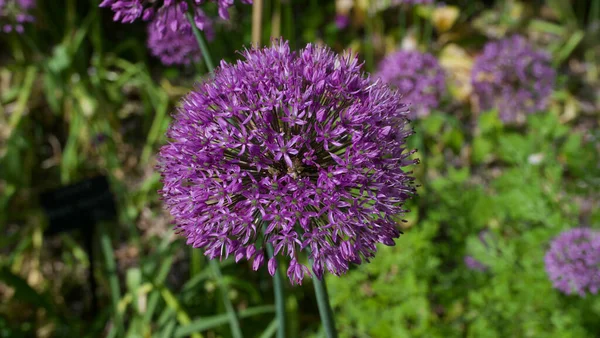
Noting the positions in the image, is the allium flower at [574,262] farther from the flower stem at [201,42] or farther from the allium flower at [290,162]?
the flower stem at [201,42]

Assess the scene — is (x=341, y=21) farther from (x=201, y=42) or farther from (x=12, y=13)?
(x=201, y=42)

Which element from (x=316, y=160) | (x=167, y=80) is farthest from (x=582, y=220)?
(x=167, y=80)

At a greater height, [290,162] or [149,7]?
[149,7]

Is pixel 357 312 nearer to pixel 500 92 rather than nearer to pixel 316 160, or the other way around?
pixel 316 160

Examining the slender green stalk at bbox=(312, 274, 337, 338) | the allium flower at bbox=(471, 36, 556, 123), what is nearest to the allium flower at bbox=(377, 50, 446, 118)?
the allium flower at bbox=(471, 36, 556, 123)

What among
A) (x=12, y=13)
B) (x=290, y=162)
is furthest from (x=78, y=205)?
(x=290, y=162)
